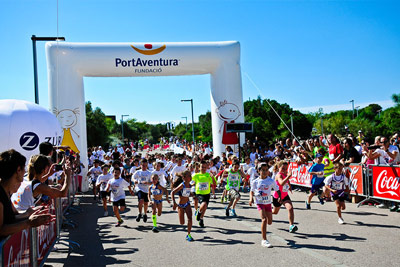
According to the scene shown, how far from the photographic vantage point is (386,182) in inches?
396

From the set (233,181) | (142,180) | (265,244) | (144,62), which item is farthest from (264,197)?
(144,62)

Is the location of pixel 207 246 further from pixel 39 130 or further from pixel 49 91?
pixel 49 91

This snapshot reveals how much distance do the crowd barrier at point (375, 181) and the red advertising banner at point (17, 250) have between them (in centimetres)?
744

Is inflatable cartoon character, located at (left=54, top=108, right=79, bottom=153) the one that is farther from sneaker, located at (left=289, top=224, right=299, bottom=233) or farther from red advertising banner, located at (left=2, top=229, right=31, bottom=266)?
red advertising banner, located at (left=2, top=229, right=31, bottom=266)

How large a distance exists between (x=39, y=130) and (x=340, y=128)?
54462mm

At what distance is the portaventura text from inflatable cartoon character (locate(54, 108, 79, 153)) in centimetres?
292

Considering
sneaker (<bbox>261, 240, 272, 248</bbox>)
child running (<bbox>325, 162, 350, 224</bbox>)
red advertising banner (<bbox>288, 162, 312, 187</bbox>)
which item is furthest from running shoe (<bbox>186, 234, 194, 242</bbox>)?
red advertising banner (<bbox>288, 162, 312, 187</bbox>)

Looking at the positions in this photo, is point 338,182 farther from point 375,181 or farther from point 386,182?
point 375,181

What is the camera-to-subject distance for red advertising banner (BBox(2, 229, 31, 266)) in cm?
351

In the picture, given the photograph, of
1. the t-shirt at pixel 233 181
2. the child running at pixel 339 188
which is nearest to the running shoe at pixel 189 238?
the t-shirt at pixel 233 181

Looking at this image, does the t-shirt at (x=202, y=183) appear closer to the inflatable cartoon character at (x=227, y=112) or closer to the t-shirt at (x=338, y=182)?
the t-shirt at (x=338, y=182)

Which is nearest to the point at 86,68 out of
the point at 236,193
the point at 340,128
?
the point at 236,193

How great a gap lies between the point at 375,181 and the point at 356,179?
35.0 inches

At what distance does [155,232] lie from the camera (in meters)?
8.67
